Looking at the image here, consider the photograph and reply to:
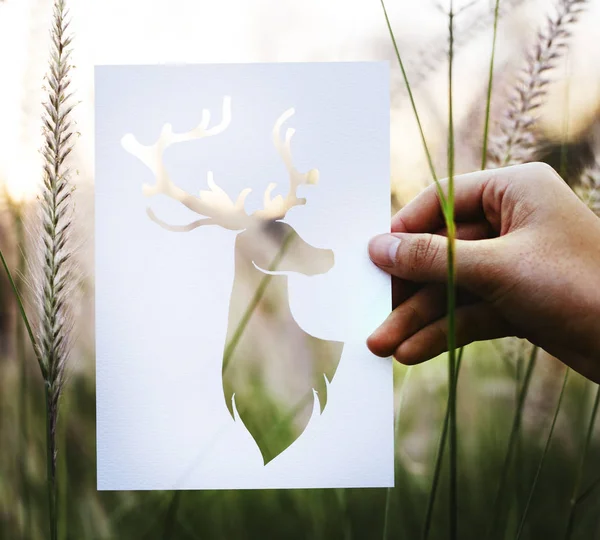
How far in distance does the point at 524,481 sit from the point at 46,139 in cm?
72

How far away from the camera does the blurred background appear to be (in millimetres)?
703

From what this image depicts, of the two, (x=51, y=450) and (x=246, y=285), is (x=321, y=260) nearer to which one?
(x=246, y=285)

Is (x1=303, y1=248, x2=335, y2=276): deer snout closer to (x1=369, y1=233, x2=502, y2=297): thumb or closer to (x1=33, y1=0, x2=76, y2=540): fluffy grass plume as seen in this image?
(x1=369, y1=233, x2=502, y2=297): thumb

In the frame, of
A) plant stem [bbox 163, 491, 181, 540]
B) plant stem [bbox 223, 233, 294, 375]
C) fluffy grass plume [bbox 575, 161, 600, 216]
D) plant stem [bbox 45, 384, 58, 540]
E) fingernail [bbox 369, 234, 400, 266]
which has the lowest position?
plant stem [bbox 163, 491, 181, 540]

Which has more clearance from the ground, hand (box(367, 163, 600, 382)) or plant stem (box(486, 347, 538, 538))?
hand (box(367, 163, 600, 382))

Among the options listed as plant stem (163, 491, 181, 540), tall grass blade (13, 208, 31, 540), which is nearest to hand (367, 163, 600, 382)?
plant stem (163, 491, 181, 540)

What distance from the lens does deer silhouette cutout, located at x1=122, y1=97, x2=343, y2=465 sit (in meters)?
0.69

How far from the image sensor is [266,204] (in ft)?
2.27

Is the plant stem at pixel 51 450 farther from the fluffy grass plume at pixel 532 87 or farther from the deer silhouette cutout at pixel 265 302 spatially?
the fluffy grass plume at pixel 532 87

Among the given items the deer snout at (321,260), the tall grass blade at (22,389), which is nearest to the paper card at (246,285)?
the deer snout at (321,260)

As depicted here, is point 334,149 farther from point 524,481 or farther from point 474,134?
point 524,481

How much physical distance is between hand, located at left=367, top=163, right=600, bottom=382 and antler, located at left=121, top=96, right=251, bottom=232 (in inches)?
6.8

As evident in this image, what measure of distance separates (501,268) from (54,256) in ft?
1.64

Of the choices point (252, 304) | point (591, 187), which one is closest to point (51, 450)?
point (252, 304)
